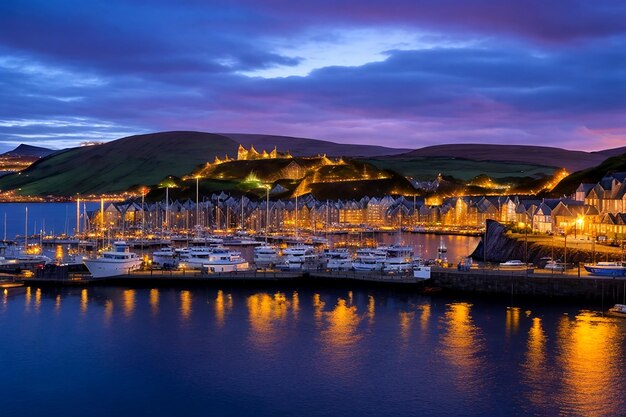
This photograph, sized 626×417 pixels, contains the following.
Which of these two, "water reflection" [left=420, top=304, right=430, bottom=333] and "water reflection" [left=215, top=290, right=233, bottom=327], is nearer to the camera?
"water reflection" [left=420, top=304, right=430, bottom=333]

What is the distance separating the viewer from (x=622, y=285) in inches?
2008

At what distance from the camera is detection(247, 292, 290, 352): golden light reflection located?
41656 mm

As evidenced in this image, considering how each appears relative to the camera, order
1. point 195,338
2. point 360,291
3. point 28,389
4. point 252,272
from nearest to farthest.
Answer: point 28,389
point 195,338
point 360,291
point 252,272

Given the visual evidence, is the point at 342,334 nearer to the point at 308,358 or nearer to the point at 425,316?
the point at 308,358

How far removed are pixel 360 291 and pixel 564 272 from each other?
14.4m

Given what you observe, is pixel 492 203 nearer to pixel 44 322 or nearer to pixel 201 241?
pixel 201 241

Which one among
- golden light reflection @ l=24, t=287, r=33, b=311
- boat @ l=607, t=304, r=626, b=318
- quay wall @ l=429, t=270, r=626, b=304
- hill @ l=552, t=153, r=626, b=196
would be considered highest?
hill @ l=552, t=153, r=626, b=196

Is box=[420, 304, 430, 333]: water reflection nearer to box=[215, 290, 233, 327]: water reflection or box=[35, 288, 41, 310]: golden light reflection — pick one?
box=[215, 290, 233, 327]: water reflection

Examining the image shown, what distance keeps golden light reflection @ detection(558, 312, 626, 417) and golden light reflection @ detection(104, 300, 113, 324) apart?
85.0ft

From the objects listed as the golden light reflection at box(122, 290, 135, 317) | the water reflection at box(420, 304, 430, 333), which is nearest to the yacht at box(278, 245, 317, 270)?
the golden light reflection at box(122, 290, 135, 317)

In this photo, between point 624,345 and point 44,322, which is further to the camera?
point 44,322

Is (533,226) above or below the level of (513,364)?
above

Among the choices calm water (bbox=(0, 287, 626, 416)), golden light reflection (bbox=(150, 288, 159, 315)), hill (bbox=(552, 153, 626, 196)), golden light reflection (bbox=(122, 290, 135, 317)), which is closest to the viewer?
calm water (bbox=(0, 287, 626, 416))

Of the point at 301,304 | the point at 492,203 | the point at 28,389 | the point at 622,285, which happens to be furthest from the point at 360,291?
the point at 492,203
